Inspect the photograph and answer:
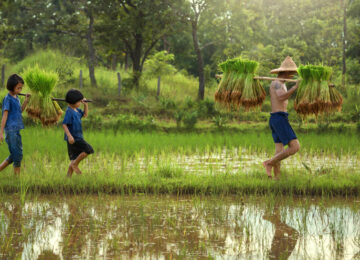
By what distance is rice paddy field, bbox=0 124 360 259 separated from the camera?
3682mm

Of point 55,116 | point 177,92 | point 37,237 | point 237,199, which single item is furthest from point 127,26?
point 37,237

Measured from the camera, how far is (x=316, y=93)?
5938 mm

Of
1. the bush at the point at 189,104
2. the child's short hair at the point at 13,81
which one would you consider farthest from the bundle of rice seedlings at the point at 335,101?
the bush at the point at 189,104

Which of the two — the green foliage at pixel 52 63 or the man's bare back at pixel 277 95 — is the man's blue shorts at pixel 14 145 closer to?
the man's bare back at pixel 277 95

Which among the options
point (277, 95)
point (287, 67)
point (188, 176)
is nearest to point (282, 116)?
point (277, 95)

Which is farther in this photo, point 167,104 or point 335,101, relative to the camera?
point 167,104

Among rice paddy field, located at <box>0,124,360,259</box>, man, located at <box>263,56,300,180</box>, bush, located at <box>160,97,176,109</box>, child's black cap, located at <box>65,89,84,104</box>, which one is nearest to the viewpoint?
rice paddy field, located at <box>0,124,360,259</box>

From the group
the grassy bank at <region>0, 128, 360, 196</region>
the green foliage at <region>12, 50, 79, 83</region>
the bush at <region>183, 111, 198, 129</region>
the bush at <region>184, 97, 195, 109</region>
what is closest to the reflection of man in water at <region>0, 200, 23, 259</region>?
the grassy bank at <region>0, 128, 360, 196</region>

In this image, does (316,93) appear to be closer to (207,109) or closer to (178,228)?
(178,228)

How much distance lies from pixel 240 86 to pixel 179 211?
2.07 m

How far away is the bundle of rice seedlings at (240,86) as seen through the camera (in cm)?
→ 618

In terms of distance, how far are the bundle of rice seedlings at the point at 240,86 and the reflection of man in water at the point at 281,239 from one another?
1902mm

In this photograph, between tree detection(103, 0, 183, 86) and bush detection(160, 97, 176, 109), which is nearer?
bush detection(160, 97, 176, 109)

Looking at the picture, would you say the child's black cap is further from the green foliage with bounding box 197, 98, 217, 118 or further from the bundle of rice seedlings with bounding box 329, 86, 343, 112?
the green foliage with bounding box 197, 98, 217, 118
